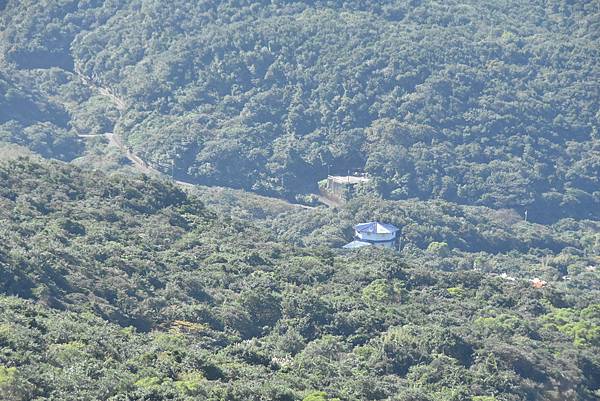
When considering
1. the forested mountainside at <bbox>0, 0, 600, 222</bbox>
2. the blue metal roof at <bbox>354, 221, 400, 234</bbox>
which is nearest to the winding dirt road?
the forested mountainside at <bbox>0, 0, 600, 222</bbox>

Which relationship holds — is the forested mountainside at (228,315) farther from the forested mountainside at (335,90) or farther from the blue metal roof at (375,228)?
the forested mountainside at (335,90)

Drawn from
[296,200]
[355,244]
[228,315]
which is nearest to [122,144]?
[296,200]

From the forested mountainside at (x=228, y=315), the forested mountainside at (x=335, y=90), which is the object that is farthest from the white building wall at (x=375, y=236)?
the forested mountainside at (x=228, y=315)

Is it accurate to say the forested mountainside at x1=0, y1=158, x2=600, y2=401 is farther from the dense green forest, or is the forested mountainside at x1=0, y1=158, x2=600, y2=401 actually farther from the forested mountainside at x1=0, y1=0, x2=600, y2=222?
the forested mountainside at x1=0, y1=0, x2=600, y2=222

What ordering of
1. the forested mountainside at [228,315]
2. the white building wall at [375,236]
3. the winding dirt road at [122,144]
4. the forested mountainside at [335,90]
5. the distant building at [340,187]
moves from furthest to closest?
the forested mountainside at [335,90] → the winding dirt road at [122,144] → the distant building at [340,187] → the white building wall at [375,236] → the forested mountainside at [228,315]

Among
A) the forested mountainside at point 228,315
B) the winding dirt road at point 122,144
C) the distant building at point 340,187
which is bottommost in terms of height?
the distant building at point 340,187

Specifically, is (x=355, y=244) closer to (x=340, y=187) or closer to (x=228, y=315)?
(x=340, y=187)
